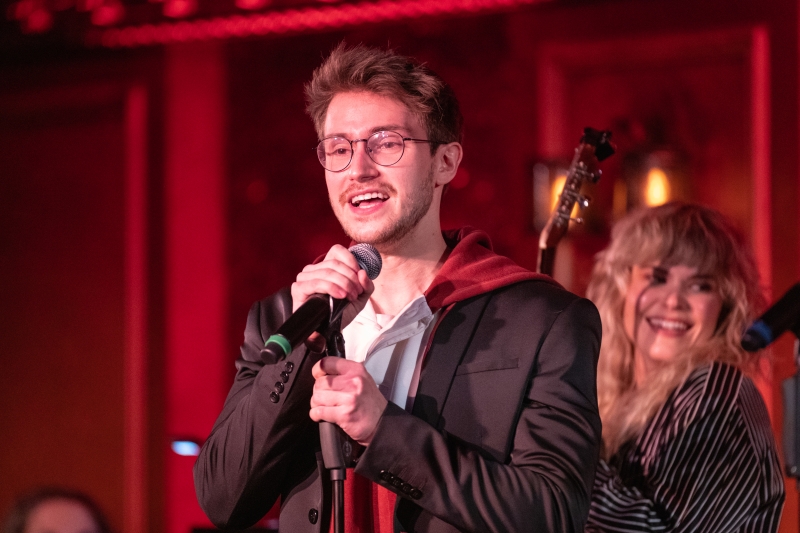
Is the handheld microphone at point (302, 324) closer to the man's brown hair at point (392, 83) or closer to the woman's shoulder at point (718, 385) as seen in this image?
the man's brown hair at point (392, 83)

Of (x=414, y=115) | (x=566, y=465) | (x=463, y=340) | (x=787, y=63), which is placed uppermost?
(x=787, y=63)

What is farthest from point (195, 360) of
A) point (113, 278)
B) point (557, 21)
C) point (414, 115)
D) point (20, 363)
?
point (414, 115)

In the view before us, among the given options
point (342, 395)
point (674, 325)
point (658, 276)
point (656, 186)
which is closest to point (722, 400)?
point (674, 325)

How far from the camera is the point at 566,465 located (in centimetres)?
153

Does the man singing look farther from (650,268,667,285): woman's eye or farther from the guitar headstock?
(650,268,667,285): woman's eye

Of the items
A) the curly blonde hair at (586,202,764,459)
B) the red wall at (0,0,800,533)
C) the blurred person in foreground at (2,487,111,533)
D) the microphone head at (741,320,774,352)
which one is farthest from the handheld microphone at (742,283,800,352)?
the red wall at (0,0,800,533)

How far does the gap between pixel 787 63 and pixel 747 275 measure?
93.6 inches

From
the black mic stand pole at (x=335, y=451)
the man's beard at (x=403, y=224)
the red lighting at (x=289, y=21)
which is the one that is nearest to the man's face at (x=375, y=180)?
the man's beard at (x=403, y=224)

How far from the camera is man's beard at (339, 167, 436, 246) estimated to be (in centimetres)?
176

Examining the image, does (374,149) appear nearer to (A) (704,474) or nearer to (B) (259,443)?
(B) (259,443)

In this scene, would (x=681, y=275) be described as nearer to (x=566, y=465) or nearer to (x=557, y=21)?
(x=566, y=465)

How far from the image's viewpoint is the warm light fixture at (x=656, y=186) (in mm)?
4375

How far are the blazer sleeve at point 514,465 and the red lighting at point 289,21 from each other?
3.70m

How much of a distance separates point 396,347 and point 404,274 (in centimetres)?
17
